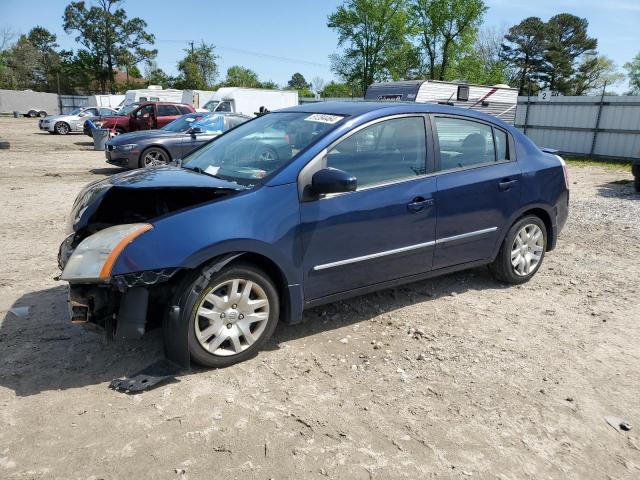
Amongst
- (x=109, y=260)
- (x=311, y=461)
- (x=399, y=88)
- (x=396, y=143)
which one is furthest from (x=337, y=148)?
(x=399, y=88)

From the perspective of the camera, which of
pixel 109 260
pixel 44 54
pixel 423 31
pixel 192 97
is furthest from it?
pixel 44 54

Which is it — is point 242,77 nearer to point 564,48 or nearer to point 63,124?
point 564,48

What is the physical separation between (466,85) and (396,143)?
13.1m

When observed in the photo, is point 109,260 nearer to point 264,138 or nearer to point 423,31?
point 264,138

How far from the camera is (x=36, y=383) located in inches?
119

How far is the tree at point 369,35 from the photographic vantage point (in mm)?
46875

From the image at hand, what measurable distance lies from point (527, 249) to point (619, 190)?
7731 millimetres

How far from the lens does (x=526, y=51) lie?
2265 inches

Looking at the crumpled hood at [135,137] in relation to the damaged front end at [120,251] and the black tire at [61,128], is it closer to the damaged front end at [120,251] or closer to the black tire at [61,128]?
the damaged front end at [120,251]

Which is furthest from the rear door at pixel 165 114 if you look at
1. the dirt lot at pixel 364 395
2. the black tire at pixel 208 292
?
the black tire at pixel 208 292

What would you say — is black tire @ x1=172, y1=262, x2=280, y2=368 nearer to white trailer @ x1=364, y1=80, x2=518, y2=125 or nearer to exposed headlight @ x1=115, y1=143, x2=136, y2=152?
exposed headlight @ x1=115, y1=143, x2=136, y2=152

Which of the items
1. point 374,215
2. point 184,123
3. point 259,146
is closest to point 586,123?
point 184,123

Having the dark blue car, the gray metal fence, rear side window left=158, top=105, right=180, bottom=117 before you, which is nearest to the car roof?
the dark blue car

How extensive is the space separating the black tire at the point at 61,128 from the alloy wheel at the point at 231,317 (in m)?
29.0
